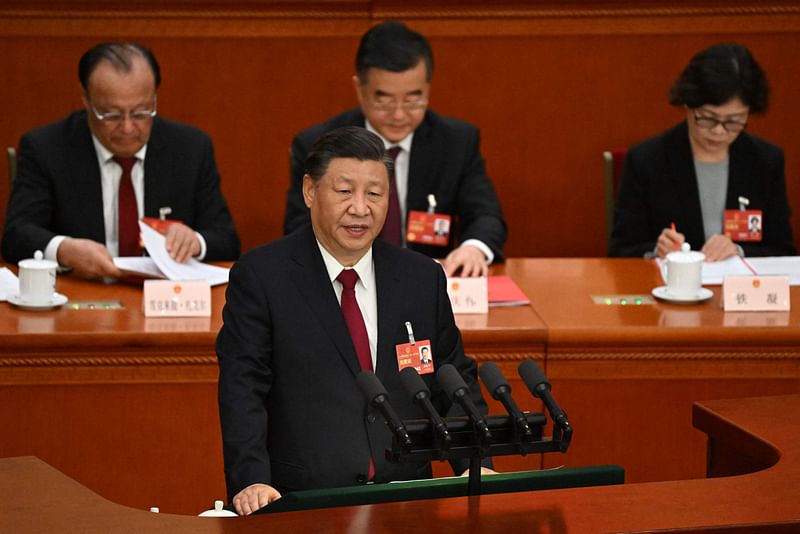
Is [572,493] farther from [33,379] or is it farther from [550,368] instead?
[33,379]

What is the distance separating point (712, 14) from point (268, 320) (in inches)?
134

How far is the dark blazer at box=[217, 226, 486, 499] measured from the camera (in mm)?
2660

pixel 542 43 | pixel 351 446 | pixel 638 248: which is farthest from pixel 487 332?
pixel 542 43

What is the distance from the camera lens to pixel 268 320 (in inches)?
106

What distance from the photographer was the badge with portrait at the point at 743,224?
174 inches

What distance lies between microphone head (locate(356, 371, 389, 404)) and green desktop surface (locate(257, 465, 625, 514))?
0.77 feet

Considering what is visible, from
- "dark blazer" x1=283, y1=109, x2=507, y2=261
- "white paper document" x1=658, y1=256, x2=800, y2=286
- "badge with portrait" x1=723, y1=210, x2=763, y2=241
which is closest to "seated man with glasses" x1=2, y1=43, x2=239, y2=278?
"dark blazer" x1=283, y1=109, x2=507, y2=261

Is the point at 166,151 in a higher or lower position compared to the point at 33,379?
higher

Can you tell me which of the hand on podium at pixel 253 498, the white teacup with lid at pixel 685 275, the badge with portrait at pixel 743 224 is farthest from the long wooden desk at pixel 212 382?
the hand on podium at pixel 253 498

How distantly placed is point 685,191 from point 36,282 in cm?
221

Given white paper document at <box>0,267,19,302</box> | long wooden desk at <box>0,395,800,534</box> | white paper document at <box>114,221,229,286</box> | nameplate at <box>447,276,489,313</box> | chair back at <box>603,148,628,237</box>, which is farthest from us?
chair back at <box>603,148,628,237</box>

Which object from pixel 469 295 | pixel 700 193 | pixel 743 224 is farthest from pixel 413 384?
pixel 700 193

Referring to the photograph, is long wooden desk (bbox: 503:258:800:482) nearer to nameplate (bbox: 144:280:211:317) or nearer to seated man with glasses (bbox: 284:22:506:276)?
seated man with glasses (bbox: 284:22:506:276)

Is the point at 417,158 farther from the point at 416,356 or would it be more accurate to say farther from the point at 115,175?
the point at 416,356
